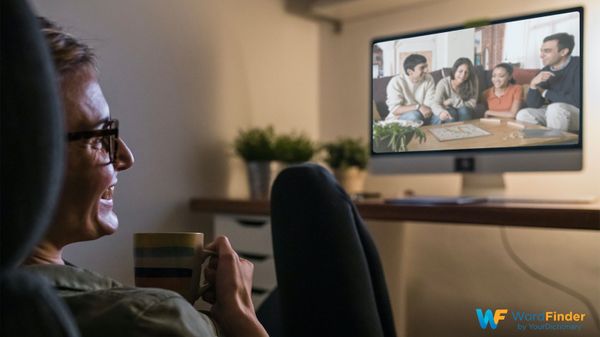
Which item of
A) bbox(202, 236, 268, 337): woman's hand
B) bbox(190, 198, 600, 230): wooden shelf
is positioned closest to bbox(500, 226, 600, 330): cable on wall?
bbox(190, 198, 600, 230): wooden shelf

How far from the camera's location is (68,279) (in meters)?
0.59

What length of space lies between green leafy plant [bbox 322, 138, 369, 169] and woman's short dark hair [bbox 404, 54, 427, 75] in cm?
113

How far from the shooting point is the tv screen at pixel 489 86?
84 centimetres

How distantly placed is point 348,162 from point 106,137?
136 centimetres

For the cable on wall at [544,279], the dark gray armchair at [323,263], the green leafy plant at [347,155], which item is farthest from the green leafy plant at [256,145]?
the dark gray armchair at [323,263]

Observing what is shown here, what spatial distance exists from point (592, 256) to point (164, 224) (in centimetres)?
120

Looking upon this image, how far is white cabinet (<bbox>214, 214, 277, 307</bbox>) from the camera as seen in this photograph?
173 centimetres

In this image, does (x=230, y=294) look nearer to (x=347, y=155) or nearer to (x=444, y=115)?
(x=444, y=115)

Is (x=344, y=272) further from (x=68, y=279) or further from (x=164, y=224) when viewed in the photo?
(x=164, y=224)

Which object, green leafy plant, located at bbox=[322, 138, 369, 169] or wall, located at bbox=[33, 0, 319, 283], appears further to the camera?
green leafy plant, located at bbox=[322, 138, 369, 169]

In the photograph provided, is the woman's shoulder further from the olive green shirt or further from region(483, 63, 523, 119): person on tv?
the olive green shirt

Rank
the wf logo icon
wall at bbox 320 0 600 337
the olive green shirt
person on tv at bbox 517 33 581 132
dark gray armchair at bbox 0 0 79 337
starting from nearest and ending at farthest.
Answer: dark gray armchair at bbox 0 0 79 337 < the olive green shirt < person on tv at bbox 517 33 581 132 < the wf logo icon < wall at bbox 320 0 600 337

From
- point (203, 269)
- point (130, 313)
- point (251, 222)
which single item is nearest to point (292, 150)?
point (251, 222)

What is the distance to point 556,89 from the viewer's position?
2.81 feet
